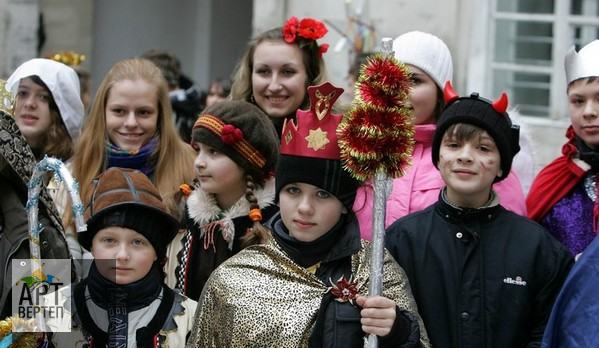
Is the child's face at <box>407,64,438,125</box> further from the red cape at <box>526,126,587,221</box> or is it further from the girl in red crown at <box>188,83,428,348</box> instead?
the girl in red crown at <box>188,83,428,348</box>

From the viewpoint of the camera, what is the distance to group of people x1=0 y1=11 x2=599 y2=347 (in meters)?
3.88

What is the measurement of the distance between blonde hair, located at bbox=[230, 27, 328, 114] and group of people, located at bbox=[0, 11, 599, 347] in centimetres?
52

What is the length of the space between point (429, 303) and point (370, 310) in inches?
20.3

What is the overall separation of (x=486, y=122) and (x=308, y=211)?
756 millimetres

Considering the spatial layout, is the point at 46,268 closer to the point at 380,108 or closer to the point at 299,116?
the point at 299,116

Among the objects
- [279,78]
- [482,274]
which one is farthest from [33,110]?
[482,274]

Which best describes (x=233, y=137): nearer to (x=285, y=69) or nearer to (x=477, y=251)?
(x=285, y=69)

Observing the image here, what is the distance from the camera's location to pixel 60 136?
5500 millimetres

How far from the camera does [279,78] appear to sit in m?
5.15

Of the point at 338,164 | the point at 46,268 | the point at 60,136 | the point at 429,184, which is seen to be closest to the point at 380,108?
the point at 338,164

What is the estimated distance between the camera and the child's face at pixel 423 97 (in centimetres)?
479

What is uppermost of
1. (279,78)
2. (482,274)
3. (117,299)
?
(279,78)

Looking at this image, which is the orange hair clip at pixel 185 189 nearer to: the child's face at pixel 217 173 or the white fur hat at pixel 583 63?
the child's face at pixel 217 173

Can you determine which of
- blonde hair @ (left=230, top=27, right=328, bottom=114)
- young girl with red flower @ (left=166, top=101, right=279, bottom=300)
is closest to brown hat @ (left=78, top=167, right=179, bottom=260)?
young girl with red flower @ (left=166, top=101, right=279, bottom=300)
